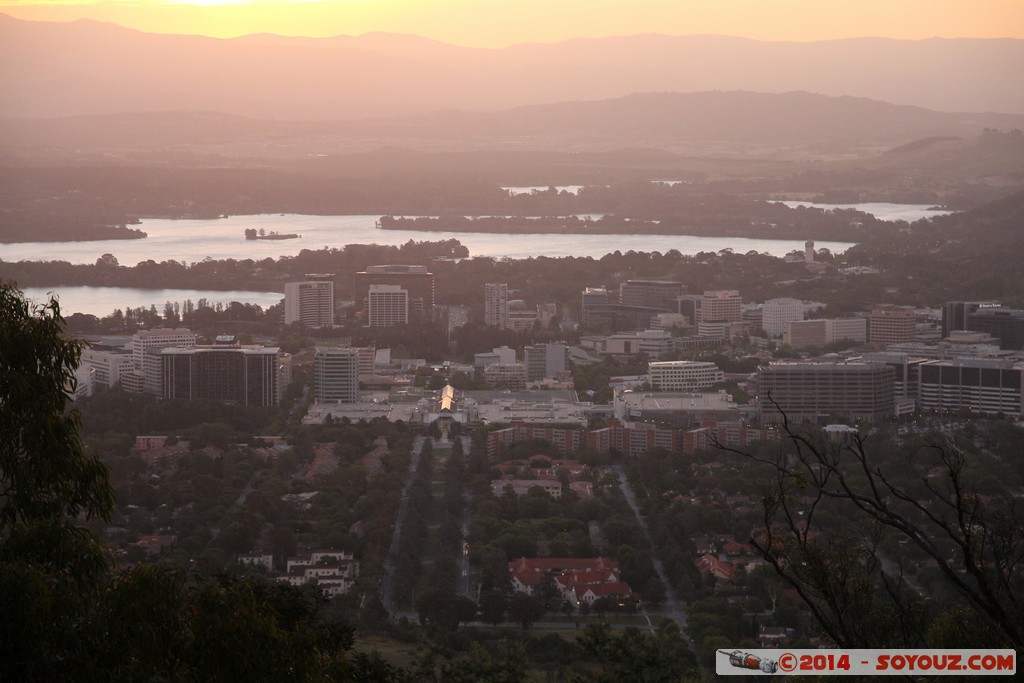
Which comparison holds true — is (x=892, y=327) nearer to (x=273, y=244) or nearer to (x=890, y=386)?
(x=890, y=386)

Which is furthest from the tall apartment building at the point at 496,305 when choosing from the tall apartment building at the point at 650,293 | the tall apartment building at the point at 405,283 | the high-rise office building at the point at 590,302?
the tall apartment building at the point at 650,293

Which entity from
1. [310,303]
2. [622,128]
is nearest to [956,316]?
[310,303]

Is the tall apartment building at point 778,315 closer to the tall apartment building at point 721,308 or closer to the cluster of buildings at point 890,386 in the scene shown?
the tall apartment building at point 721,308

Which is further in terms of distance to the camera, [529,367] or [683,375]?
[529,367]

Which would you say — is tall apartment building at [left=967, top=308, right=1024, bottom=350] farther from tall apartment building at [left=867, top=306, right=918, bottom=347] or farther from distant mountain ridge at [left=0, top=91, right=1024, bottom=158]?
distant mountain ridge at [left=0, top=91, right=1024, bottom=158]

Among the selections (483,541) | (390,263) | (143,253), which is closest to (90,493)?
(483,541)

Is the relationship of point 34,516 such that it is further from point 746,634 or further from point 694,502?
point 694,502
